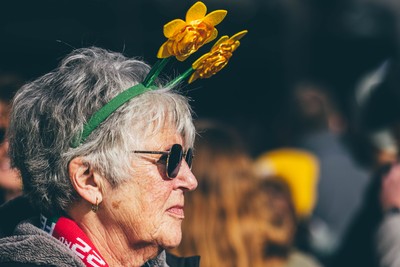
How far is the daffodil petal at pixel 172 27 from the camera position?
9.80 feet

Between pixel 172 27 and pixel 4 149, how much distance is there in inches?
42.4

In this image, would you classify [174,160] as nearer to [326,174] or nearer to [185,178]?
[185,178]

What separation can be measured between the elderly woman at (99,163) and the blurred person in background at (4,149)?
29.3 inches

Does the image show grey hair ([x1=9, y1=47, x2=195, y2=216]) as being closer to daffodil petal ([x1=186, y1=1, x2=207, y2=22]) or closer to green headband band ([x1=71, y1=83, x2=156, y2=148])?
green headband band ([x1=71, y1=83, x2=156, y2=148])

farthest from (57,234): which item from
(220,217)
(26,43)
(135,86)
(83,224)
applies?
(26,43)

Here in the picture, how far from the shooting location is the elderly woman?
298cm

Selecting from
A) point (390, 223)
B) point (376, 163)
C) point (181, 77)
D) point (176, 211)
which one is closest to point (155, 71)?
point (181, 77)

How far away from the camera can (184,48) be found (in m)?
3.03

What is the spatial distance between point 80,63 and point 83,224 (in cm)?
50

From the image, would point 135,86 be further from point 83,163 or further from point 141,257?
point 141,257

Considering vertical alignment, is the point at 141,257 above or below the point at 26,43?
above

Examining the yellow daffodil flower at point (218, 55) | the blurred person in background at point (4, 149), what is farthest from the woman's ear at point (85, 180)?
the blurred person in background at point (4, 149)

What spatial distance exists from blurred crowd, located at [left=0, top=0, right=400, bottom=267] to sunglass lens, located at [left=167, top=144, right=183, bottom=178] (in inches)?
22.3

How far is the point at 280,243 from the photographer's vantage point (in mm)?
4195
